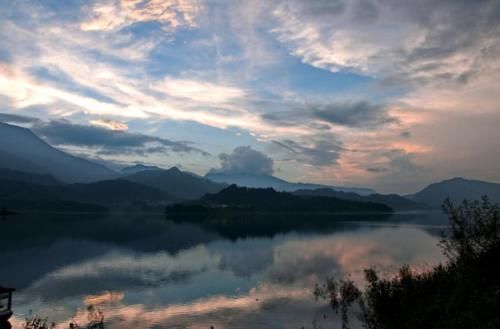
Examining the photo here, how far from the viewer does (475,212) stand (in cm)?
2702

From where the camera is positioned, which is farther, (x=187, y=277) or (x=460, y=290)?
(x=187, y=277)

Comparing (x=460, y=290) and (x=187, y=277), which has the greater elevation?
(x=460, y=290)

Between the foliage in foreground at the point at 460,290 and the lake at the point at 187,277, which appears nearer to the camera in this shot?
the foliage in foreground at the point at 460,290

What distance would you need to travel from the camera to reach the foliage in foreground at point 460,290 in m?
20.4

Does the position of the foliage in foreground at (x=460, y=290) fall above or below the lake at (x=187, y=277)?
above

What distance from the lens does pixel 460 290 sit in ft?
77.9

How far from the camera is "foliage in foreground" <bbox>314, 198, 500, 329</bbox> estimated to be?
20438 mm

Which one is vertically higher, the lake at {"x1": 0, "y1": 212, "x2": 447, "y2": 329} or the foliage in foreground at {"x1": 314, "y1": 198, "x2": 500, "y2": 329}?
the foliage in foreground at {"x1": 314, "y1": 198, "x2": 500, "y2": 329}

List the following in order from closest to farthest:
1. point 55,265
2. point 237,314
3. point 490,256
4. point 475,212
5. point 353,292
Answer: point 490,256 < point 475,212 < point 237,314 < point 353,292 < point 55,265

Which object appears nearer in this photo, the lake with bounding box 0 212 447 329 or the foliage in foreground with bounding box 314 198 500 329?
the foliage in foreground with bounding box 314 198 500 329

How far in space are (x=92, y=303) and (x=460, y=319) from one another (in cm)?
4253

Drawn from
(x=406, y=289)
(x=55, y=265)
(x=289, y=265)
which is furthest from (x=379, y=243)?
(x=406, y=289)

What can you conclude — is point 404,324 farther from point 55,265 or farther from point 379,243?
point 379,243

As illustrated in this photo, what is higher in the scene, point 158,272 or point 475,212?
point 475,212
